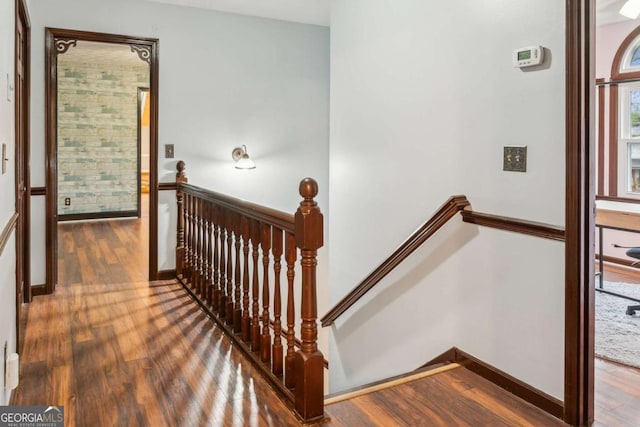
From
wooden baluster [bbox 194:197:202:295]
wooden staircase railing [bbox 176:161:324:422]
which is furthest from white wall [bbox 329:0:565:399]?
wooden baluster [bbox 194:197:202:295]

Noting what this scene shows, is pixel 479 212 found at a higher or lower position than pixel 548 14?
lower

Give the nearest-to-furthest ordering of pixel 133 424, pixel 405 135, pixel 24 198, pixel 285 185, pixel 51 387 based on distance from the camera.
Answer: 1. pixel 133 424
2. pixel 51 387
3. pixel 405 135
4. pixel 24 198
5. pixel 285 185

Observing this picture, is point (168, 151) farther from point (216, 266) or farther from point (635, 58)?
point (635, 58)

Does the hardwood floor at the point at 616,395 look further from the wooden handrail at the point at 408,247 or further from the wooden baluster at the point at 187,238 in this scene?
the wooden baluster at the point at 187,238

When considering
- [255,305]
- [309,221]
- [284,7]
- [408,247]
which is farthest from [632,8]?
[255,305]

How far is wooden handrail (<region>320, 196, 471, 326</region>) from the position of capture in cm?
254

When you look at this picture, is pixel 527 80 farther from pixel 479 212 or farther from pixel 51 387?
pixel 51 387

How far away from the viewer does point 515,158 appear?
2238 millimetres

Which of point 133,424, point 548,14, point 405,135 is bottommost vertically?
point 133,424

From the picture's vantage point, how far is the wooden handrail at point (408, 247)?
2545mm

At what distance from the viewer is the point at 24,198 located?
367 centimetres

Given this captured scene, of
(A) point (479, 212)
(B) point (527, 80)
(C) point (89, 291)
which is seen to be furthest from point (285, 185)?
(B) point (527, 80)

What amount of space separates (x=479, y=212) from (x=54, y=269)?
329 centimetres
